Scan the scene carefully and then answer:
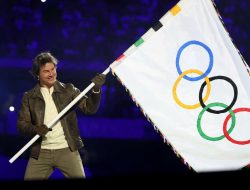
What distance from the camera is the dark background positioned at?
5738 millimetres

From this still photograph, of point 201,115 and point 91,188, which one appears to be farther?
point 201,115

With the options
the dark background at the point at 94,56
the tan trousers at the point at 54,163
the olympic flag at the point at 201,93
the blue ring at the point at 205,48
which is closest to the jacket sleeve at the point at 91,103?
the olympic flag at the point at 201,93

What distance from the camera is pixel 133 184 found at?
120cm

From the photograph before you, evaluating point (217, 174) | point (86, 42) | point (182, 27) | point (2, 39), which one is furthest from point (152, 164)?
point (217, 174)

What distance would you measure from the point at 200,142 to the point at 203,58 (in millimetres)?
629

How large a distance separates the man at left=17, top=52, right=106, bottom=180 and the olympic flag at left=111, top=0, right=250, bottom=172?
1.47 feet

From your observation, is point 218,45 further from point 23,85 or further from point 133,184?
point 23,85

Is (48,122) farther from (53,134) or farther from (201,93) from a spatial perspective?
(201,93)

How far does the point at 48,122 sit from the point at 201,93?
1181 millimetres

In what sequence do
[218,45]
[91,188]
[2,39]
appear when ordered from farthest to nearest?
[2,39], [218,45], [91,188]

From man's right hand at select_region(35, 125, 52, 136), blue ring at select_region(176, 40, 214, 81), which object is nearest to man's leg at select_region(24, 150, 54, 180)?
man's right hand at select_region(35, 125, 52, 136)

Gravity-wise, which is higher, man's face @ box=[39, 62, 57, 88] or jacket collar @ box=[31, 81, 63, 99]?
man's face @ box=[39, 62, 57, 88]

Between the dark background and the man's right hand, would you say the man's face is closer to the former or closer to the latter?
the man's right hand

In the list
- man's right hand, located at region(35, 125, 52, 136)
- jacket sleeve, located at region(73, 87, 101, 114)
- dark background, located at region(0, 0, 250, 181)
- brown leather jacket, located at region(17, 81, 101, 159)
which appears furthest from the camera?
dark background, located at region(0, 0, 250, 181)
